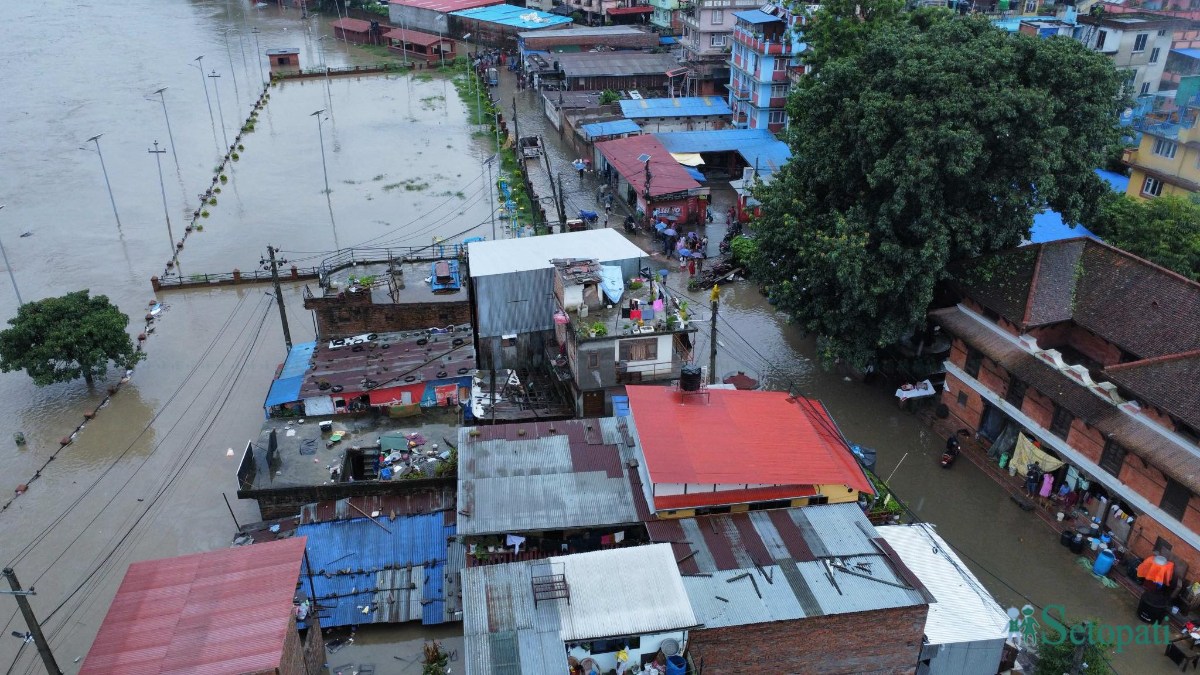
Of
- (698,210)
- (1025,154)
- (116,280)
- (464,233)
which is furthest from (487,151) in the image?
(1025,154)

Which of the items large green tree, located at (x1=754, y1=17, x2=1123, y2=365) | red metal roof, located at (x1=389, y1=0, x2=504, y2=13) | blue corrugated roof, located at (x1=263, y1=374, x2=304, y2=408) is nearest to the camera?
large green tree, located at (x1=754, y1=17, x2=1123, y2=365)

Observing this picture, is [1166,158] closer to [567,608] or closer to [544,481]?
[544,481]

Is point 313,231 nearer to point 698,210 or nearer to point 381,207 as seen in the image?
point 381,207

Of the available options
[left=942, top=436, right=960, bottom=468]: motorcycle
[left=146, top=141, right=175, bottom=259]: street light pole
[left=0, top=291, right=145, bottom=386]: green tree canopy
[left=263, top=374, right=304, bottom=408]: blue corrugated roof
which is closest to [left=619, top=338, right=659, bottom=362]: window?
[left=942, top=436, right=960, bottom=468]: motorcycle

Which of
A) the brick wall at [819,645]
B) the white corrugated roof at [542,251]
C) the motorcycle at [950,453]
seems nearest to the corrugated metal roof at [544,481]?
the brick wall at [819,645]

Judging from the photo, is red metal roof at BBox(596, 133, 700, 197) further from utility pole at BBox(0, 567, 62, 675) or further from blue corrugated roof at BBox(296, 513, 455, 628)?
utility pole at BBox(0, 567, 62, 675)

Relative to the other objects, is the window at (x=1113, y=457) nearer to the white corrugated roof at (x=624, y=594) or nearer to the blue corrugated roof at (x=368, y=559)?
the white corrugated roof at (x=624, y=594)
